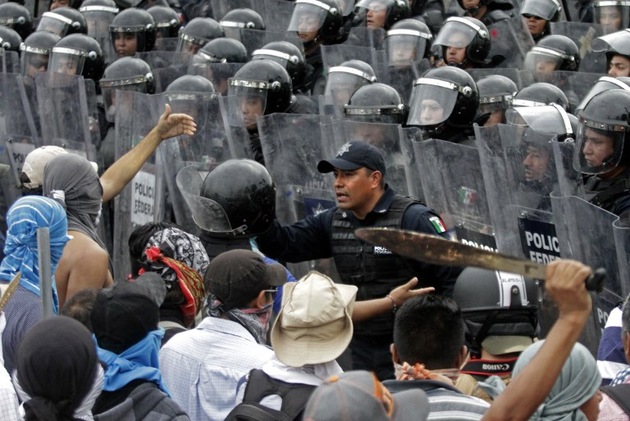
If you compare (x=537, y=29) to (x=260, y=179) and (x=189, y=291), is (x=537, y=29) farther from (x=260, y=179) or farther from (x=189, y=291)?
(x=189, y=291)

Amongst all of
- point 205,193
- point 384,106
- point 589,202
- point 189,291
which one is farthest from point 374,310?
point 384,106

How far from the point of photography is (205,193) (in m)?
7.61

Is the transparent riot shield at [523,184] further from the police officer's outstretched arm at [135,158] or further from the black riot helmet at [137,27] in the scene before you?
the black riot helmet at [137,27]

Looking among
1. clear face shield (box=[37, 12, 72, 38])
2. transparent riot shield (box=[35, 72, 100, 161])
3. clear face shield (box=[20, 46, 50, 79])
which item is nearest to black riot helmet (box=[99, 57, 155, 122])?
transparent riot shield (box=[35, 72, 100, 161])

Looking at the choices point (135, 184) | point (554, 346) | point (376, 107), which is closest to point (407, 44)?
point (376, 107)

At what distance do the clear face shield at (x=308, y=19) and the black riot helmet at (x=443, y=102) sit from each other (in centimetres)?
378

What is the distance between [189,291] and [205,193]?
1.77 meters

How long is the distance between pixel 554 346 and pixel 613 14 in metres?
10.2

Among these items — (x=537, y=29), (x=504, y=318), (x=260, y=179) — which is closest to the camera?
(x=504, y=318)

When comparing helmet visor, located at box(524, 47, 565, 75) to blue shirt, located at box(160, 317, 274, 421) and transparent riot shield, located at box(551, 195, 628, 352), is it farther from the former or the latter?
blue shirt, located at box(160, 317, 274, 421)

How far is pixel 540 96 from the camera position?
32.2ft

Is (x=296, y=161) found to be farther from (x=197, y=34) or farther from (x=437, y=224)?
(x=197, y=34)

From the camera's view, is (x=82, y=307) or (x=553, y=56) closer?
(x=82, y=307)

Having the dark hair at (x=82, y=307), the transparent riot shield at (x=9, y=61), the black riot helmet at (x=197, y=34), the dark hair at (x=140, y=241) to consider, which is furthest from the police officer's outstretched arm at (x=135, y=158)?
the black riot helmet at (x=197, y=34)
